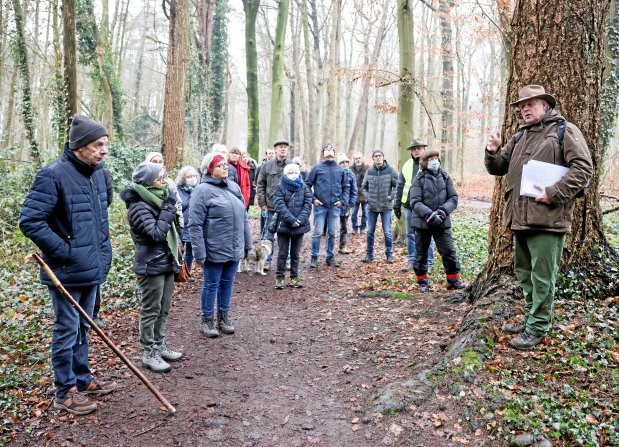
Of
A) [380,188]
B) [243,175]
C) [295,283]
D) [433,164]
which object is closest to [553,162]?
[433,164]

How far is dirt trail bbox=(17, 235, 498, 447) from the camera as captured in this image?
372cm

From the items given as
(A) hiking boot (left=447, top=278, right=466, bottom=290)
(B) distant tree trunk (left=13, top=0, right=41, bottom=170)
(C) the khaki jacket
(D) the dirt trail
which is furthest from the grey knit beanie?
(B) distant tree trunk (left=13, top=0, right=41, bottom=170)

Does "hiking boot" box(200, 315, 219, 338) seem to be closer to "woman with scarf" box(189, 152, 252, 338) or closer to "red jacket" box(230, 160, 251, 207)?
"woman with scarf" box(189, 152, 252, 338)

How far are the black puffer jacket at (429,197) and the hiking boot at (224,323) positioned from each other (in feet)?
10.2

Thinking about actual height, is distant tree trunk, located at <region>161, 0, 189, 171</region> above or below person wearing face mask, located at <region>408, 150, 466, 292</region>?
above

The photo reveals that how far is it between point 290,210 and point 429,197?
88.7 inches

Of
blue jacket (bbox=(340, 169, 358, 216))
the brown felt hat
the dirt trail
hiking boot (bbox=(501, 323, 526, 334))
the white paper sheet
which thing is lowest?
the dirt trail

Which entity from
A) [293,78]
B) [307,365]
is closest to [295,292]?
[307,365]

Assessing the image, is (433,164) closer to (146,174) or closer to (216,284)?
(216,284)

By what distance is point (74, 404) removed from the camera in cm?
405

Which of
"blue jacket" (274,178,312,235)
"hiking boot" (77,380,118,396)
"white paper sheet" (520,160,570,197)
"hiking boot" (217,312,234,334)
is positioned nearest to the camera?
"white paper sheet" (520,160,570,197)

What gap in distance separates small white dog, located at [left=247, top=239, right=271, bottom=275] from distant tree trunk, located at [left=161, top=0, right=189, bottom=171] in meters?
4.16

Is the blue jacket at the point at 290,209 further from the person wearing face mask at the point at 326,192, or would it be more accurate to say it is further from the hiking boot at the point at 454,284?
the hiking boot at the point at 454,284

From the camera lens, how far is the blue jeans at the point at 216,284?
5668mm
